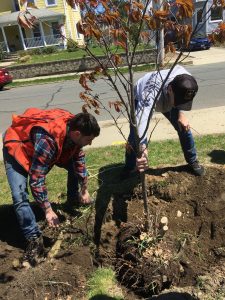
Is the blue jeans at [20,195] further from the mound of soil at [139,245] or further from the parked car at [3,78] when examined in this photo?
the parked car at [3,78]

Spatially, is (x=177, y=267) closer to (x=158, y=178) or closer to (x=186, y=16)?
(x=158, y=178)

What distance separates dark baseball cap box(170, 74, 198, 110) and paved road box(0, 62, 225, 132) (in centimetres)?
535

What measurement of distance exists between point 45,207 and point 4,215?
1.30 metres

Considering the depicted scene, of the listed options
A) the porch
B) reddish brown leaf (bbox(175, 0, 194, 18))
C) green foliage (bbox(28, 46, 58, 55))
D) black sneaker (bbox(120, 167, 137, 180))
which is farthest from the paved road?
the porch

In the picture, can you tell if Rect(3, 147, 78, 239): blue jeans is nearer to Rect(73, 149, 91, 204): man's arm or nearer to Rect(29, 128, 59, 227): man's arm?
Rect(29, 128, 59, 227): man's arm

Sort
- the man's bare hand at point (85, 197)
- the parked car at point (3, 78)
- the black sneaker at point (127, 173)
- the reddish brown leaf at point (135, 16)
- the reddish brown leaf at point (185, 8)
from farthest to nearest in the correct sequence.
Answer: the parked car at point (3, 78)
the black sneaker at point (127, 173)
the man's bare hand at point (85, 197)
the reddish brown leaf at point (135, 16)
the reddish brown leaf at point (185, 8)

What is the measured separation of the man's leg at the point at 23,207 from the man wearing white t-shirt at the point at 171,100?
3.54 feet

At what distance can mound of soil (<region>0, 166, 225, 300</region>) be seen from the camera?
321 cm

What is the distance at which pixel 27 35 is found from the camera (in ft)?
116

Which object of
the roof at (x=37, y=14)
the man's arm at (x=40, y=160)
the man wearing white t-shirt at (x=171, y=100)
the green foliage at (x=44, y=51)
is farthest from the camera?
the roof at (x=37, y=14)

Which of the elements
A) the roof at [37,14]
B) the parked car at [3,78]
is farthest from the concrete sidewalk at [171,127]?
the roof at [37,14]

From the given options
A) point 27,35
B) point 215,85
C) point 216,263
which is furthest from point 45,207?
point 27,35

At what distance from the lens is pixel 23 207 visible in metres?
3.49

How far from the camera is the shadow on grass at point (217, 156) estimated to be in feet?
→ 18.2
